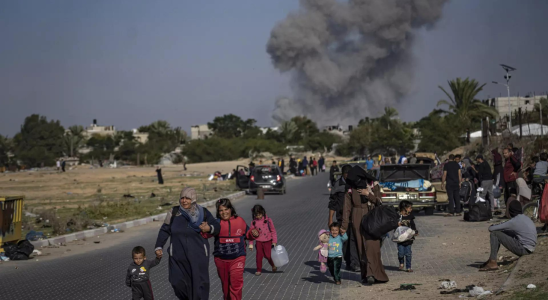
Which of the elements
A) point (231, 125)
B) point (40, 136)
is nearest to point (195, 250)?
point (40, 136)

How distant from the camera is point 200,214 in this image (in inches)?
276

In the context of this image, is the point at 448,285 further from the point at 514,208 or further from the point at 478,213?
the point at 478,213

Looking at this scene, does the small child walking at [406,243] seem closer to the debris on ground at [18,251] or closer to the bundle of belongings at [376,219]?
the bundle of belongings at [376,219]

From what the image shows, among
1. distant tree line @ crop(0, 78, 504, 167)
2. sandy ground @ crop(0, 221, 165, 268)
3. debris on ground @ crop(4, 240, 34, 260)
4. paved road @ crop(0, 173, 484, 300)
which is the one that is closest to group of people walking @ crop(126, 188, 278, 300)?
paved road @ crop(0, 173, 484, 300)

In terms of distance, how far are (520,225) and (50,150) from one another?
11711 centimetres

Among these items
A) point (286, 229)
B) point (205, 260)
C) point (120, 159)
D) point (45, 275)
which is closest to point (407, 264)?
point (205, 260)

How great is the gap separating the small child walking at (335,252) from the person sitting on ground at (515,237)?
2.20 m

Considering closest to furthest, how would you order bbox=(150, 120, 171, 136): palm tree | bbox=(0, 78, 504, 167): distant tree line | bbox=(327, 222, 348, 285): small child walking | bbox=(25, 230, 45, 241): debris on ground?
bbox=(327, 222, 348, 285): small child walking → bbox=(25, 230, 45, 241): debris on ground → bbox=(0, 78, 504, 167): distant tree line → bbox=(150, 120, 171, 136): palm tree

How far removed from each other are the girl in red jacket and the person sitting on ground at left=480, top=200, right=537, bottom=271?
4.36 metres

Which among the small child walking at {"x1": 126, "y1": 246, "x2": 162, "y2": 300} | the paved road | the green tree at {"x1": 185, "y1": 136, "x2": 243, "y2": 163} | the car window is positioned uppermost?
the green tree at {"x1": 185, "y1": 136, "x2": 243, "y2": 163}

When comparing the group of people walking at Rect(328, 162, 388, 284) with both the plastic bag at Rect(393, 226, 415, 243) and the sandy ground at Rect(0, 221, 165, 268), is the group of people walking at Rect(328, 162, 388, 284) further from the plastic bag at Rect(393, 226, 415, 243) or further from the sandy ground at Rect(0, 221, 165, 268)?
the sandy ground at Rect(0, 221, 165, 268)

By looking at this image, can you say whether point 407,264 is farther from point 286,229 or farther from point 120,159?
point 120,159

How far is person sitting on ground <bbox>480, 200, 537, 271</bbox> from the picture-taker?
32.5 feet

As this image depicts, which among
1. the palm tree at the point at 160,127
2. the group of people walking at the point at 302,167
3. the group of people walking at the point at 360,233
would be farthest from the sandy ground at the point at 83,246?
the palm tree at the point at 160,127
